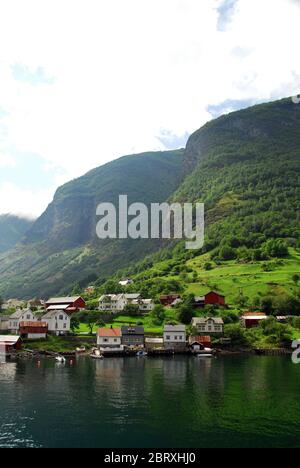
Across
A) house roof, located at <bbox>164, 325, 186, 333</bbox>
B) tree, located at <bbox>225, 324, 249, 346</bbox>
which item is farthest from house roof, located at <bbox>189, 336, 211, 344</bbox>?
tree, located at <bbox>225, 324, 249, 346</bbox>

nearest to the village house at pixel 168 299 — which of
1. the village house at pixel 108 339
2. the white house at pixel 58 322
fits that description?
the white house at pixel 58 322

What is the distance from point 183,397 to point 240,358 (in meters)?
55.4

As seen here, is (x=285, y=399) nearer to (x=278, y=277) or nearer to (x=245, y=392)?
(x=245, y=392)

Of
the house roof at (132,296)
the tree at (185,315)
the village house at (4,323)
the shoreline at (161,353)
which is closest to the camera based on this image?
the shoreline at (161,353)

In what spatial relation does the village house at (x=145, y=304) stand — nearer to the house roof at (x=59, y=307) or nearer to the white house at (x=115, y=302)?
the white house at (x=115, y=302)

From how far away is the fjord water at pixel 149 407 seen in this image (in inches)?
1817

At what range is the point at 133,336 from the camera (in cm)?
13550

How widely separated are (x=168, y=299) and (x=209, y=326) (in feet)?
113

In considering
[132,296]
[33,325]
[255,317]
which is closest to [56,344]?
[33,325]

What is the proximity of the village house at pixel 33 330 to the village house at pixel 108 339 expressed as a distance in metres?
16.9

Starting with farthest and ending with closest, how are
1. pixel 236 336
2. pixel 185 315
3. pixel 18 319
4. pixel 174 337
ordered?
pixel 185 315, pixel 18 319, pixel 236 336, pixel 174 337

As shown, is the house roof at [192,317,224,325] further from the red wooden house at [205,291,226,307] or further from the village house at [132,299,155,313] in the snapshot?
the village house at [132,299,155,313]

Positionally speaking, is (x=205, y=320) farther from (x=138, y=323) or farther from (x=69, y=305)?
(x=69, y=305)
